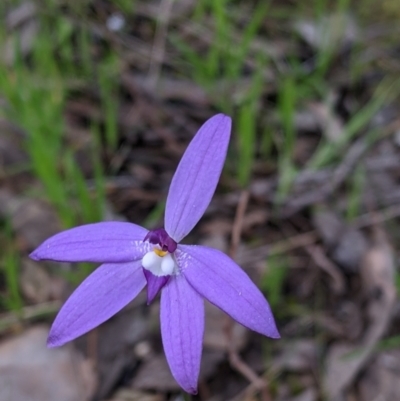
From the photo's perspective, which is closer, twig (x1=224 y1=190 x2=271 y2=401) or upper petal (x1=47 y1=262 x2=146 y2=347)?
upper petal (x1=47 y1=262 x2=146 y2=347)

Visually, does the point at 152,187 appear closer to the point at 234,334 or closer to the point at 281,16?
the point at 234,334

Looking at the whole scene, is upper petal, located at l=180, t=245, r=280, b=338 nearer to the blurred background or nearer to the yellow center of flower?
the yellow center of flower

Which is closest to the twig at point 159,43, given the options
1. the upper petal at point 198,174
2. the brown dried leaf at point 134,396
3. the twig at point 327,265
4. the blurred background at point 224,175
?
the blurred background at point 224,175

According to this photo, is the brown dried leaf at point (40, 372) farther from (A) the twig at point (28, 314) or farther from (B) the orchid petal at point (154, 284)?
(B) the orchid petal at point (154, 284)

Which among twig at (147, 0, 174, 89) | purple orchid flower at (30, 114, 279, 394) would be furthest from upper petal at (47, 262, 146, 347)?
twig at (147, 0, 174, 89)

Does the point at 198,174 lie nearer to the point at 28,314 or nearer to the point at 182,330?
the point at 182,330

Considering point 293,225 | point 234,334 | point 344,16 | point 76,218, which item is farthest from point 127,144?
point 344,16

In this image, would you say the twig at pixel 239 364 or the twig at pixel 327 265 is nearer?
the twig at pixel 239 364
